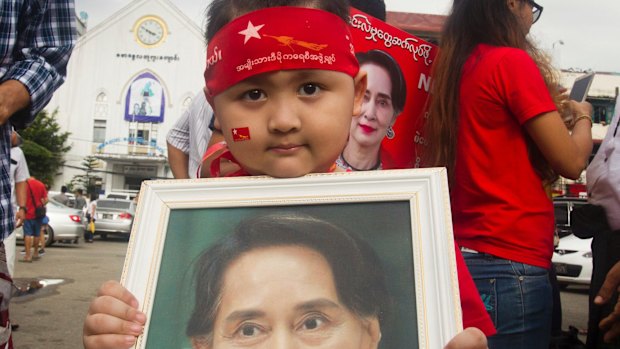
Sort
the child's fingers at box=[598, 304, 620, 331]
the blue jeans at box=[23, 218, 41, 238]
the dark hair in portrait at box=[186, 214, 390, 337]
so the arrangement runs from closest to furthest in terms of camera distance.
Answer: the dark hair in portrait at box=[186, 214, 390, 337], the child's fingers at box=[598, 304, 620, 331], the blue jeans at box=[23, 218, 41, 238]

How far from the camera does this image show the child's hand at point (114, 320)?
1012 mm

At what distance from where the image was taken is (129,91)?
118 feet

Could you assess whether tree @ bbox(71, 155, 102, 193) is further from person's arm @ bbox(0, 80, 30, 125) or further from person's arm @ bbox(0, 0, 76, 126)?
person's arm @ bbox(0, 80, 30, 125)

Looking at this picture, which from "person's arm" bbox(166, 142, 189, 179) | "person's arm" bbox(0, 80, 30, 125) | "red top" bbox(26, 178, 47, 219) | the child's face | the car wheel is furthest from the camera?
the car wheel

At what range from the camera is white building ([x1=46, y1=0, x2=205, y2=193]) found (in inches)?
1403

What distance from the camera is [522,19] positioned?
6.48 ft

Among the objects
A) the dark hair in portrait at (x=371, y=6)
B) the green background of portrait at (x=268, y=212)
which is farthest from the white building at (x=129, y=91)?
the green background of portrait at (x=268, y=212)

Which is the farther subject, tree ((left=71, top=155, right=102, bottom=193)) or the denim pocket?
tree ((left=71, top=155, right=102, bottom=193))

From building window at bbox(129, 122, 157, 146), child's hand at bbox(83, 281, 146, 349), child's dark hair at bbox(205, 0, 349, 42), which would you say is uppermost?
building window at bbox(129, 122, 157, 146)

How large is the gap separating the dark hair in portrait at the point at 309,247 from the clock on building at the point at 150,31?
38.3m

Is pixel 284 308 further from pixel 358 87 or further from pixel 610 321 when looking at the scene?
pixel 610 321

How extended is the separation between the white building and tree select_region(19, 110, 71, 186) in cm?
78

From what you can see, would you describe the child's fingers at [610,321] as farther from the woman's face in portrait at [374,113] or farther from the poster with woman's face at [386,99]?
the woman's face in portrait at [374,113]

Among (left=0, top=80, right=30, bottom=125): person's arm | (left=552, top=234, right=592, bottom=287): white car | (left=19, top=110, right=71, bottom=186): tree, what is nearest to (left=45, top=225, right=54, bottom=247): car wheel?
(left=552, top=234, right=592, bottom=287): white car
